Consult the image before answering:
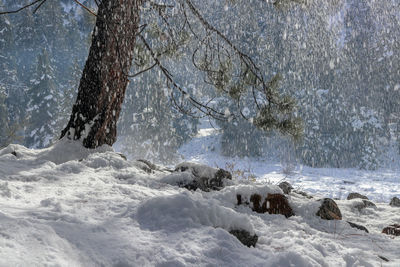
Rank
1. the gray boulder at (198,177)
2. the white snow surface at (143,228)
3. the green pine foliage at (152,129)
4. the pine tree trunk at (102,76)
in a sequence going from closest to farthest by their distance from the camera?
1. the white snow surface at (143,228)
2. the gray boulder at (198,177)
3. the pine tree trunk at (102,76)
4. the green pine foliage at (152,129)

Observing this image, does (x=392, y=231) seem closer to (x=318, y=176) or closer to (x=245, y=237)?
(x=245, y=237)

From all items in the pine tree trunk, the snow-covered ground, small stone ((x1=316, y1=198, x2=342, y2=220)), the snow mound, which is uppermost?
the pine tree trunk

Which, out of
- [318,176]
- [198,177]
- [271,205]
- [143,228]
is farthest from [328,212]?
[318,176]

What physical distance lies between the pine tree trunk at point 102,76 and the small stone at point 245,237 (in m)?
2.67

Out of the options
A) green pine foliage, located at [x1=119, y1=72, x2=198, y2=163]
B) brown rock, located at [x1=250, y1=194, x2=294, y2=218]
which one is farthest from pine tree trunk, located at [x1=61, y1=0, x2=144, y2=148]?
green pine foliage, located at [x1=119, y1=72, x2=198, y2=163]

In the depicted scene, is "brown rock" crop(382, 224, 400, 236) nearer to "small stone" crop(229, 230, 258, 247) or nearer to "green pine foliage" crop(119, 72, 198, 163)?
"small stone" crop(229, 230, 258, 247)

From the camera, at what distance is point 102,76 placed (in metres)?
3.79

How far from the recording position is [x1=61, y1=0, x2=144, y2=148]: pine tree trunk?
3801mm

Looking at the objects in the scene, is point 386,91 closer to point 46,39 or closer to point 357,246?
point 357,246

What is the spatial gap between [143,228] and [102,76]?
8.88ft

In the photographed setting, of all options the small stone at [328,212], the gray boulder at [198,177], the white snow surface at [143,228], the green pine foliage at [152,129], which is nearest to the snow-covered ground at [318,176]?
the green pine foliage at [152,129]

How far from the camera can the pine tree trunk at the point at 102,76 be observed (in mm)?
3801

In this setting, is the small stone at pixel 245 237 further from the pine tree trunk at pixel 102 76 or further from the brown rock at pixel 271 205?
the pine tree trunk at pixel 102 76

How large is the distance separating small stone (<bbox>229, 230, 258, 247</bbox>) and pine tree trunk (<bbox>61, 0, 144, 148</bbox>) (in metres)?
2.67
